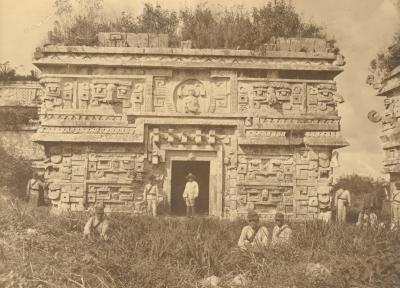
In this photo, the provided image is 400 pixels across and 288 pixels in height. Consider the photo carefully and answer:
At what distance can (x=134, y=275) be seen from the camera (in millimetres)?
6117

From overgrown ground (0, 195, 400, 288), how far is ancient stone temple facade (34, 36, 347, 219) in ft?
11.4

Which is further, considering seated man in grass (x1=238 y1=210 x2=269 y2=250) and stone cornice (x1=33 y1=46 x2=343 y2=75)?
stone cornice (x1=33 y1=46 x2=343 y2=75)

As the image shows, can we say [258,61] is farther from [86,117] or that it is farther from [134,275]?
[134,275]

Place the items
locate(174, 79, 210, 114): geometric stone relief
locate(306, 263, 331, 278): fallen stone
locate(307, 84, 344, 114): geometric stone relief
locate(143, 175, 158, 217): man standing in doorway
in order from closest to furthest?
1. locate(306, 263, 331, 278): fallen stone
2. locate(143, 175, 158, 217): man standing in doorway
3. locate(174, 79, 210, 114): geometric stone relief
4. locate(307, 84, 344, 114): geometric stone relief

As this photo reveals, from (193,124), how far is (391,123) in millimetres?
4806

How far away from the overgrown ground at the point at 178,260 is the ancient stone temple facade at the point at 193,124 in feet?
11.4

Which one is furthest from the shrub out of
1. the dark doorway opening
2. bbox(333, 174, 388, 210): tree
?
bbox(333, 174, 388, 210): tree

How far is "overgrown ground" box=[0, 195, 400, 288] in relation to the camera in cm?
585

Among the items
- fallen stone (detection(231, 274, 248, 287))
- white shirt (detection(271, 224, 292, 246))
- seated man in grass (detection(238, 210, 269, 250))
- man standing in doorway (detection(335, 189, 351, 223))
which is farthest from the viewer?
man standing in doorway (detection(335, 189, 351, 223))

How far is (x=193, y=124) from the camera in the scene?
1212cm

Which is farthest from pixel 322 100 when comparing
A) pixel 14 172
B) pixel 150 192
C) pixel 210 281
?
pixel 14 172

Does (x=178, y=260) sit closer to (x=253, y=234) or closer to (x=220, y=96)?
(x=253, y=234)

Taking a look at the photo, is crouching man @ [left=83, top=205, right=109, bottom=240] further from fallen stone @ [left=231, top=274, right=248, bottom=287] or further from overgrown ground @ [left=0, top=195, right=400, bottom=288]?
fallen stone @ [left=231, top=274, right=248, bottom=287]

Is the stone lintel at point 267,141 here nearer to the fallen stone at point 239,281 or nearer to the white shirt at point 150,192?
the white shirt at point 150,192
